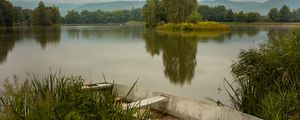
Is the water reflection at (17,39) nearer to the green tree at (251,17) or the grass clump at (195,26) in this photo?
the grass clump at (195,26)

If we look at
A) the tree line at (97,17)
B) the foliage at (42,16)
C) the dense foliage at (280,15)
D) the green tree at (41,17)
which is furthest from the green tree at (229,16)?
the green tree at (41,17)

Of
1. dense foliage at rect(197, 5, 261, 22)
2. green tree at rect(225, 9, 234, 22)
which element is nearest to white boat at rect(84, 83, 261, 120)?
dense foliage at rect(197, 5, 261, 22)

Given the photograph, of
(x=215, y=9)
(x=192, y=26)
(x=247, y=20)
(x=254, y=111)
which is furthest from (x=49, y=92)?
(x=215, y=9)

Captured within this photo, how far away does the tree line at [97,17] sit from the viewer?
420ft

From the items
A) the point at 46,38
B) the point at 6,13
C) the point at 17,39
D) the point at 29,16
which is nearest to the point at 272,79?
the point at 17,39

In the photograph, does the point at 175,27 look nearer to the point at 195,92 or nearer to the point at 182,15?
the point at 182,15

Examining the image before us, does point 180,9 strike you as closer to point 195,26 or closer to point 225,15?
point 195,26

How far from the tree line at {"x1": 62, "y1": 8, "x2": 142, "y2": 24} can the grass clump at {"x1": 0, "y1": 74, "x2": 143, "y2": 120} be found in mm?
121684

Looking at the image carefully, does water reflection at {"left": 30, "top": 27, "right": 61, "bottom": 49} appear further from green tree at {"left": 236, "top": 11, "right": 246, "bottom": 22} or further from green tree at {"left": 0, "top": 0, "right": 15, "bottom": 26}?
green tree at {"left": 236, "top": 11, "right": 246, "bottom": 22}

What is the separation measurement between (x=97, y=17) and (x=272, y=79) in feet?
423

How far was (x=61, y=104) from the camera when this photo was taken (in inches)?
157

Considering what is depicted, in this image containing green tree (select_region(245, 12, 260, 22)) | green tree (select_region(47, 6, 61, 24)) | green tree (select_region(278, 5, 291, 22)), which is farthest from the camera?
green tree (select_region(278, 5, 291, 22))

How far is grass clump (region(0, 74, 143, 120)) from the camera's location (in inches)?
154

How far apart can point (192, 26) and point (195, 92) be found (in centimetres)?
3988
